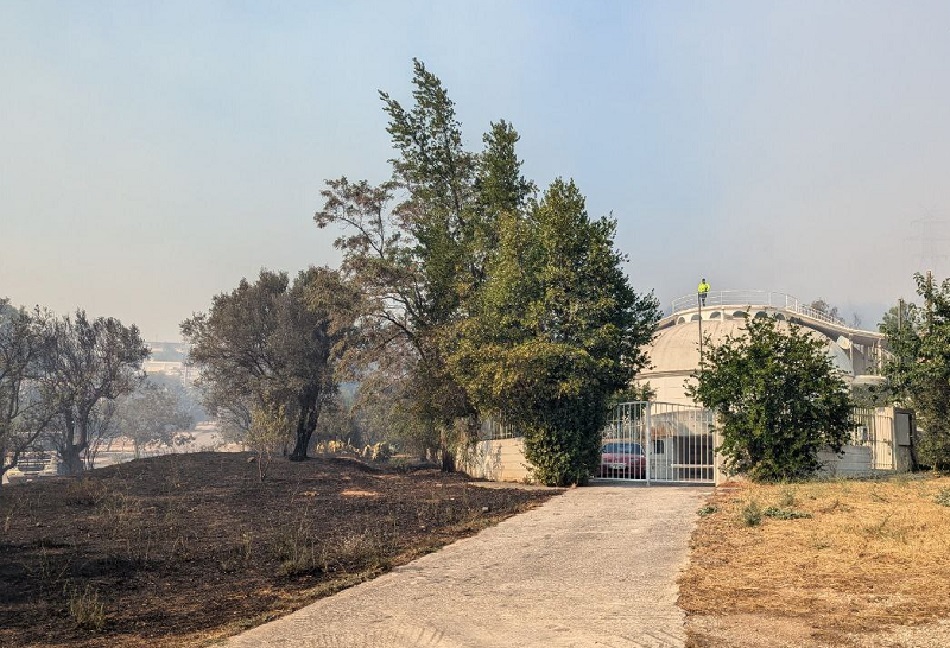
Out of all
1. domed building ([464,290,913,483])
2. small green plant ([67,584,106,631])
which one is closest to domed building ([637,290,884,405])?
domed building ([464,290,913,483])

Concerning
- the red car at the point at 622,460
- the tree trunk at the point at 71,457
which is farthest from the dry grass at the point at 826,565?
the tree trunk at the point at 71,457

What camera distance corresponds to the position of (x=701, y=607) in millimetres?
7547

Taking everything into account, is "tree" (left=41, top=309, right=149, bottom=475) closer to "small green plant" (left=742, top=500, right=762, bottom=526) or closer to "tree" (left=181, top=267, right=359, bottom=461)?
"tree" (left=181, top=267, right=359, bottom=461)

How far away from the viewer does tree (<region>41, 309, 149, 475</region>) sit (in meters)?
47.1

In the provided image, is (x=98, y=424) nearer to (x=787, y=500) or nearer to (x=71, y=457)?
(x=71, y=457)

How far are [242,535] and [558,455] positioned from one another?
34.2 feet

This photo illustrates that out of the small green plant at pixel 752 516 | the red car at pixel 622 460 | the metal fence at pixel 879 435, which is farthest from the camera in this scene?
the metal fence at pixel 879 435

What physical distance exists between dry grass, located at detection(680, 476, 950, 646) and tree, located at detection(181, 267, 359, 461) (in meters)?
23.3

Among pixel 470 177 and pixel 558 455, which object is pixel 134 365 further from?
pixel 558 455

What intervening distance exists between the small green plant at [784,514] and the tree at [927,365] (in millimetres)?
11443

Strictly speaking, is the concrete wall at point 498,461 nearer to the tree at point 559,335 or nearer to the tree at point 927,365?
the tree at point 559,335

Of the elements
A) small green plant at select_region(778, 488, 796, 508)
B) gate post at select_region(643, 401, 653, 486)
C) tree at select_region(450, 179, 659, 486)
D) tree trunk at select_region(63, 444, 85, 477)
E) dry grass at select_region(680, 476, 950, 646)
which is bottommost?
tree trunk at select_region(63, 444, 85, 477)

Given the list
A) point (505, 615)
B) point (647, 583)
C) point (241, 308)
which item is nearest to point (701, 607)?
point (647, 583)

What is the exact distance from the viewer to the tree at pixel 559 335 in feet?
69.8
